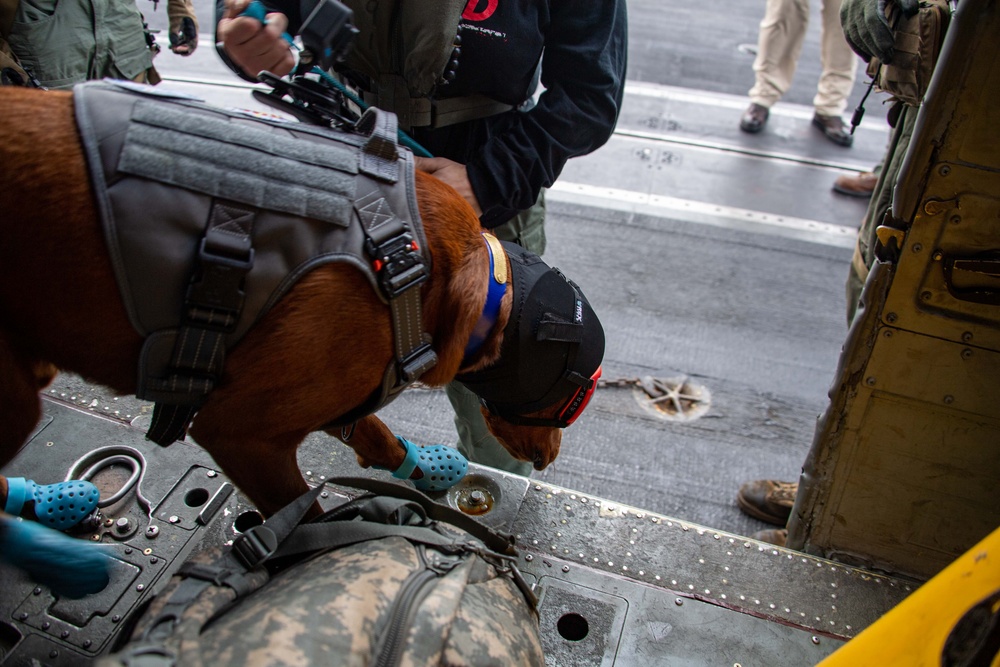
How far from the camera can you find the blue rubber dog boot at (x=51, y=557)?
1.39 meters

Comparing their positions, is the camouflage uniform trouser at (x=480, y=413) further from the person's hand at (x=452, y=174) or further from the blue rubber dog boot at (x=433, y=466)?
the person's hand at (x=452, y=174)

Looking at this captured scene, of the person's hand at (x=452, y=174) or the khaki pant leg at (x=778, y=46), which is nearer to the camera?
the person's hand at (x=452, y=174)

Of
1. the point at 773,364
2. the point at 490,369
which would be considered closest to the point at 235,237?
the point at 490,369

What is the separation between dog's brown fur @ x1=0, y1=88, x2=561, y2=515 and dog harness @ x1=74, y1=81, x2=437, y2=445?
0.04 metres

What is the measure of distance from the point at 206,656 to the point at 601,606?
4.11ft

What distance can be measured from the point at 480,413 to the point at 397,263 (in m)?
1.26

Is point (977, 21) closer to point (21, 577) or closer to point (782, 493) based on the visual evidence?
point (782, 493)

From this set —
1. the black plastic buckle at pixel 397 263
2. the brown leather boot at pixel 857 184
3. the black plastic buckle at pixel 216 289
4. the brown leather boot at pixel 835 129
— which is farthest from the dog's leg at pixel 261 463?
the brown leather boot at pixel 835 129

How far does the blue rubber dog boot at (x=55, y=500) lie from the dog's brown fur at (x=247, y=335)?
659 millimetres

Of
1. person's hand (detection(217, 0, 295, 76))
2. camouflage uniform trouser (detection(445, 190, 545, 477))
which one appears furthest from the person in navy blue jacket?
camouflage uniform trouser (detection(445, 190, 545, 477))

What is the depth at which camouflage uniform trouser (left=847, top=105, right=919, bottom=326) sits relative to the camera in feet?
9.42

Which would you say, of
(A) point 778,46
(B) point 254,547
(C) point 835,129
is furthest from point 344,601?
(C) point 835,129

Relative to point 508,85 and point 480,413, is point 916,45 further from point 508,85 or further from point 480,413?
point 480,413

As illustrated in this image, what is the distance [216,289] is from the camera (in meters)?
1.45
